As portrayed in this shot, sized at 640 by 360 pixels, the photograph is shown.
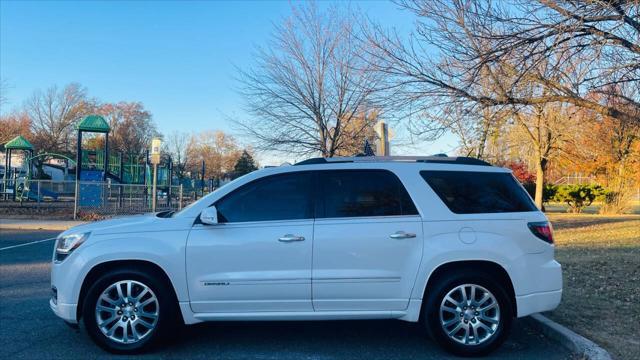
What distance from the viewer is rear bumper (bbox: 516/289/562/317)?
4.85m

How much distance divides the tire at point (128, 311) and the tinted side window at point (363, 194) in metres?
1.76

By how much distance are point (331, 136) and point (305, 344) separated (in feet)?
44.3

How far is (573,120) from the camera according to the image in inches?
771

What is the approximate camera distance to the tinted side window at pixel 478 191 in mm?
5008

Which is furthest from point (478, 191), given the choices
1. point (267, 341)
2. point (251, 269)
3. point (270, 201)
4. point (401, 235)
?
point (267, 341)

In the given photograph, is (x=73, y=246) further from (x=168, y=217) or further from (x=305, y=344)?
(x=305, y=344)

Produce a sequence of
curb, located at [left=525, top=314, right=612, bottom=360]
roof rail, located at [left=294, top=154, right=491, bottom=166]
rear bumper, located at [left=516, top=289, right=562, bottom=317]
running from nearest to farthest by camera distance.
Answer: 1. curb, located at [left=525, top=314, right=612, bottom=360]
2. rear bumper, located at [left=516, top=289, right=562, bottom=317]
3. roof rail, located at [left=294, top=154, right=491, bottom=166]

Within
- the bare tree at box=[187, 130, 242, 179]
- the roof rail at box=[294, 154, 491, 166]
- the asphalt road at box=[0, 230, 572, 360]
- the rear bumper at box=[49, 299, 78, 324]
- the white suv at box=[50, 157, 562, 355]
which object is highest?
the bare tree at box=[187, 130, 242, 179]

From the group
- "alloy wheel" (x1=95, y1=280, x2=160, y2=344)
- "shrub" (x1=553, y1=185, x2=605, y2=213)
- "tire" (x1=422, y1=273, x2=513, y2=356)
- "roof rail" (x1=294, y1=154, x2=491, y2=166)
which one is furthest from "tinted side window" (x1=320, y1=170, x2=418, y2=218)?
"shrub" (x1=553, y1=185, x2=605, y2=213)

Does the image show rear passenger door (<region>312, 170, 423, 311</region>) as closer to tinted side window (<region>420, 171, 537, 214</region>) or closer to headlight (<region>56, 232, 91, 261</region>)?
tinted side window (<region>420, 171, 537, 214</region>)

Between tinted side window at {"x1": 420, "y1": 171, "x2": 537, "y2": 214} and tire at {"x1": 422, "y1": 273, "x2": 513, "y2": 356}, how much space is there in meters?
0.69

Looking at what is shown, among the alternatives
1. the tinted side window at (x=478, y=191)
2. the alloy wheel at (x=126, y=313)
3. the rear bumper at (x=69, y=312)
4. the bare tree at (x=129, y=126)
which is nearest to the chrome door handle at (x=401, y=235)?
the tinted side window at (x=478, y=191)

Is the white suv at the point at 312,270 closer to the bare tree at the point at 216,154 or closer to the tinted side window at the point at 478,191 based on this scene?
the tinted side window at the point at 478,191

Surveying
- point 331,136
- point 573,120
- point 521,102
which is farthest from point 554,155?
point 521,102
